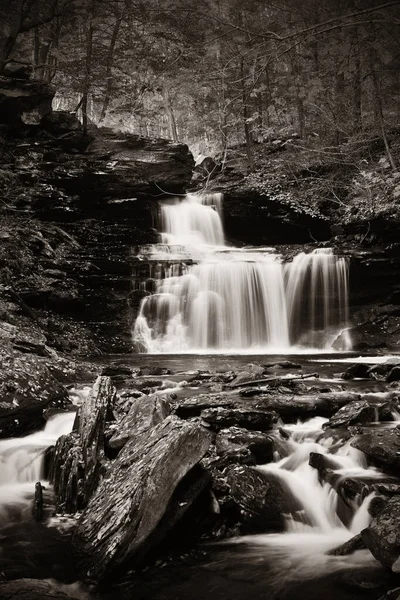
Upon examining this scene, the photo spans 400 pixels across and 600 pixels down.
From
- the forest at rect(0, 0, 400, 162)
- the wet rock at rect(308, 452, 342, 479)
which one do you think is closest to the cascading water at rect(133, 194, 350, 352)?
the forest at rect(0, 0, 400, 162)

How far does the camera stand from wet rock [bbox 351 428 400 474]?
14.3ft

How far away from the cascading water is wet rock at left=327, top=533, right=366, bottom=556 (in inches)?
437

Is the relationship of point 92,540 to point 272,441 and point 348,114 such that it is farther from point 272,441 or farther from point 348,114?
point 348,114

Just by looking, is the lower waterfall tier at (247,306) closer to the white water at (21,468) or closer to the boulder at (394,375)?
the boulder at (394,375)

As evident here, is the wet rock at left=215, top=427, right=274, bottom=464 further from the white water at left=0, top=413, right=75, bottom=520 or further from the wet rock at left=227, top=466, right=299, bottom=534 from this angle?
the white water at left=0, top=413, right=75, bottom=520

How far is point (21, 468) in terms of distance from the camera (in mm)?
5402

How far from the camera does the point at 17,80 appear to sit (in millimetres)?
17688

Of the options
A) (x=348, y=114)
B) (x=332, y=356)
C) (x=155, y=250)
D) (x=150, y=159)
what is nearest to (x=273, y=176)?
(x=348, y=114)

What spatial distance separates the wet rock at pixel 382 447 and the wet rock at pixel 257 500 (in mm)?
946

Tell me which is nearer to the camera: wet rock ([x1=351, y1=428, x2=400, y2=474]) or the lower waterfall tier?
wet rock ([x1=351, y1=428, x2=400, y2=474])

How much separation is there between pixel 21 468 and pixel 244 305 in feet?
36.3

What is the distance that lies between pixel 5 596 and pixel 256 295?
13.6 meters

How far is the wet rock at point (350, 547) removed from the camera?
3.55 meters

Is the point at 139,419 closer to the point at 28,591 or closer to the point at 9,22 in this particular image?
the point at 28,591
